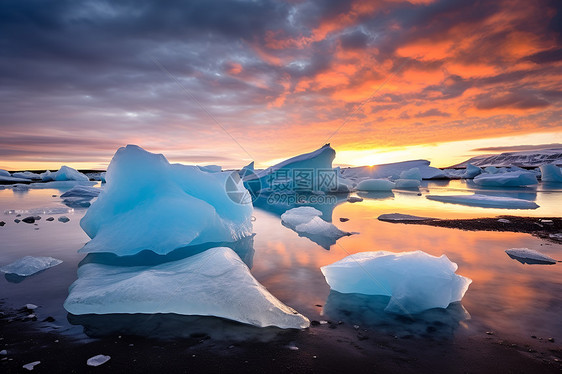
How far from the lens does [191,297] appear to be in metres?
2.72

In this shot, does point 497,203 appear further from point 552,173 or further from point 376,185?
point 552,173

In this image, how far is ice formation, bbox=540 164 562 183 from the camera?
90.4 ft

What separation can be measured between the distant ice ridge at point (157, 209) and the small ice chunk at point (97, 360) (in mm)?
2336

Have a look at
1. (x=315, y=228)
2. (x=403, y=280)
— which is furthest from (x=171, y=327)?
(x=315, y=228)

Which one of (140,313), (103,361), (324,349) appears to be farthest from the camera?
(140,313)

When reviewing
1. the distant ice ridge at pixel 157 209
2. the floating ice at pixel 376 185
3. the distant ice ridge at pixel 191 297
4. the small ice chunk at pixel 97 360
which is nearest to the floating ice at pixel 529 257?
the distant ice ridge at pixel 191 297

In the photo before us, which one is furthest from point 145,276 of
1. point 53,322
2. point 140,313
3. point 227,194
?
point 227,194

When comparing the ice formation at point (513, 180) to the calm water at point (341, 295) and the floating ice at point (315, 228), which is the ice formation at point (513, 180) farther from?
the floating ice at point (315, 228)

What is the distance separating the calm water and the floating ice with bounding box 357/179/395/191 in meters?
14.4

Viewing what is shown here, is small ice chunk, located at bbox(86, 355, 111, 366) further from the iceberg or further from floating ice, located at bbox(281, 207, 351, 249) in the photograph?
the iceberg

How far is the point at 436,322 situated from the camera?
255 centimetres

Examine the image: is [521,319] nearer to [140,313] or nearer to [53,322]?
[140,313]

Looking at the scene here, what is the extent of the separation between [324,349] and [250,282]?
0.98 m

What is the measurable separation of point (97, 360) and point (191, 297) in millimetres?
853
